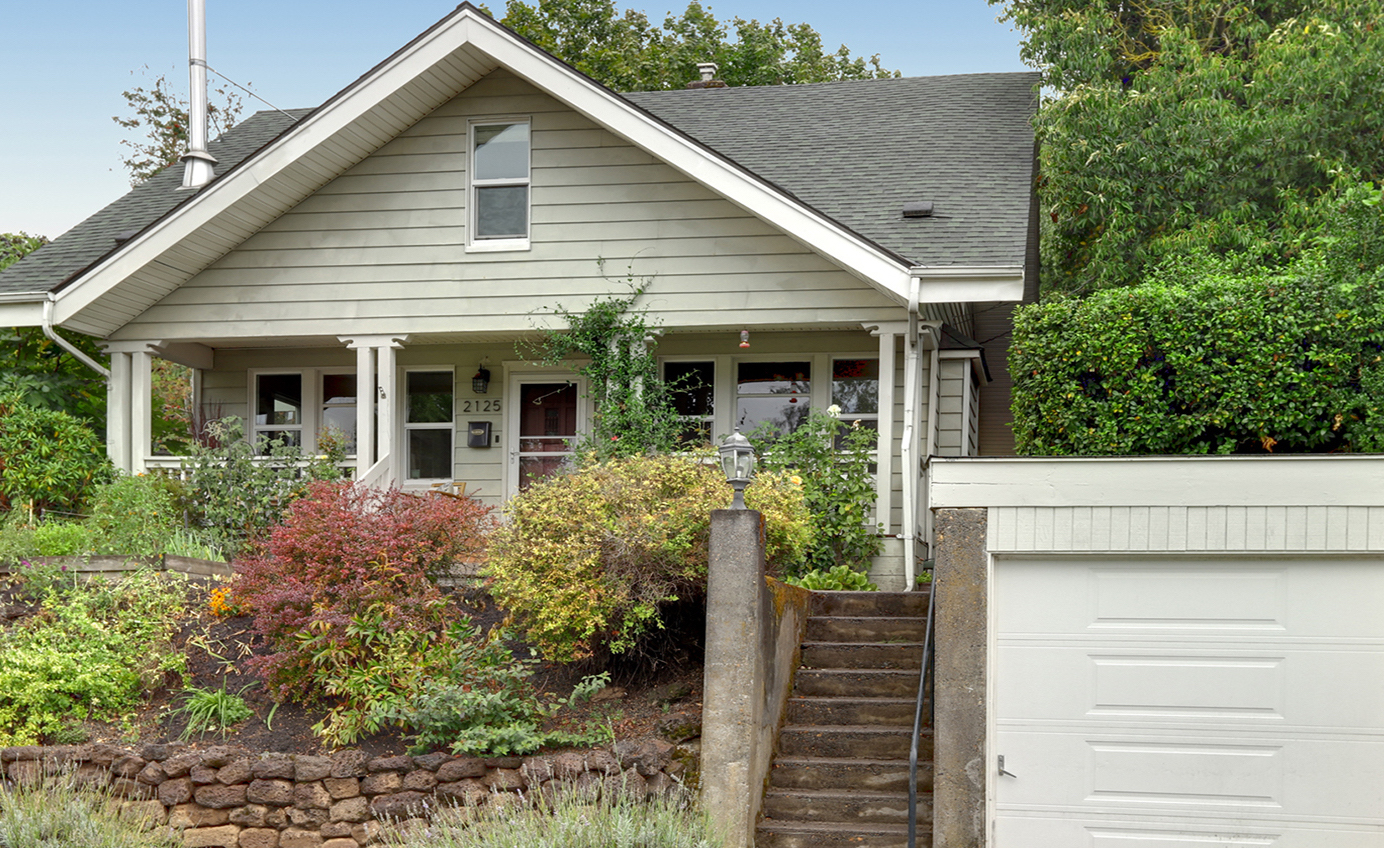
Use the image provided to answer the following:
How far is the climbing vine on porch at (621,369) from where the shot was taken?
10.9 metres

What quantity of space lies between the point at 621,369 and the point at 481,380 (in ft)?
7.33

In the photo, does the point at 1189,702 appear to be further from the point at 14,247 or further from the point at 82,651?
the point at 14,247

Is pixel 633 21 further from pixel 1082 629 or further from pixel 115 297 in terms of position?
pixel 1082 629

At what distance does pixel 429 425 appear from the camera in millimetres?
12875

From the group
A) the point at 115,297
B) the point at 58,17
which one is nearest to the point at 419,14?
the point at 58,17

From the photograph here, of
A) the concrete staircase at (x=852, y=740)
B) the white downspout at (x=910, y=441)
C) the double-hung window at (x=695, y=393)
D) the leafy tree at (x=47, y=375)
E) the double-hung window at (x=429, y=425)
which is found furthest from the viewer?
the double-hung window at (x=429, y=425)

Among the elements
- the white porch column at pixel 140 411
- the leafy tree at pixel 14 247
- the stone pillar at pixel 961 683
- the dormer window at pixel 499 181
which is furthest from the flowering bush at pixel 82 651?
the leafy tree at pixel 14 247

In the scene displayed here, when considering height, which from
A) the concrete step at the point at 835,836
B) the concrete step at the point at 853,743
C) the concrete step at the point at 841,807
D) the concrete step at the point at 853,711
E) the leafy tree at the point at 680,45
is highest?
the leafy tree at the point at 680,45

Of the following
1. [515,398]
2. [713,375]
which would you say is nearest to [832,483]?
[713,375]

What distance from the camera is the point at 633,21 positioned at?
23.5 m

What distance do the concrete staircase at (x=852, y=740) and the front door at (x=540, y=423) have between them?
4781mm

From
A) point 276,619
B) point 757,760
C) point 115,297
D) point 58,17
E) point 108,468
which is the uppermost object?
point 58,17

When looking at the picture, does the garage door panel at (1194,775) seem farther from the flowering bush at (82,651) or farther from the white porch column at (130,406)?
the white porch column at (130,406)

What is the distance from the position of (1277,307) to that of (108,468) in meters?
10.2
